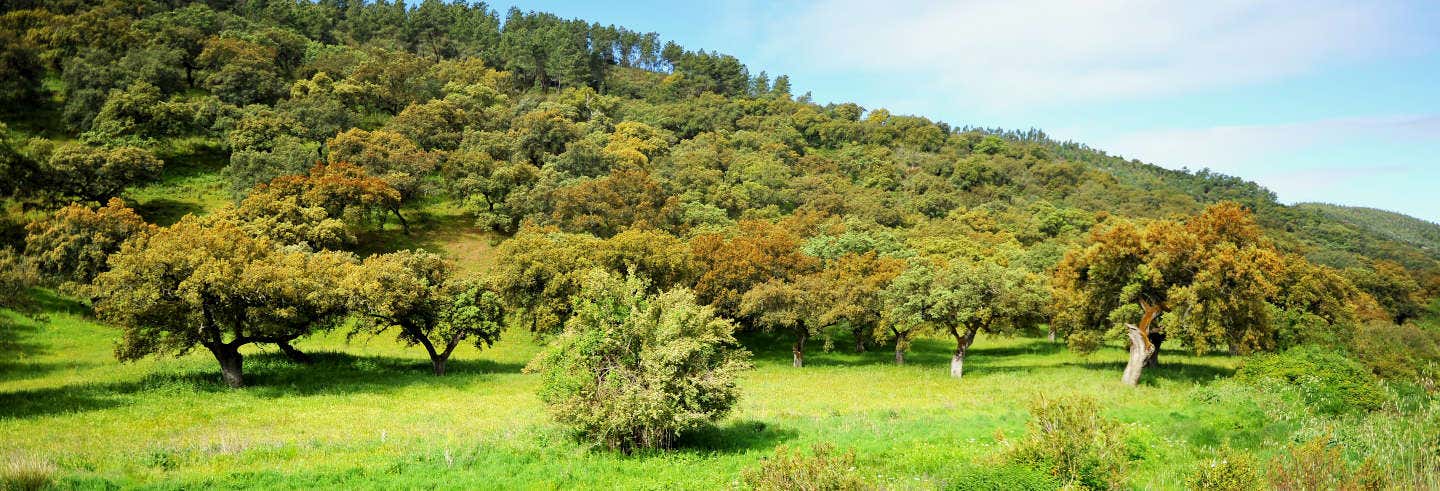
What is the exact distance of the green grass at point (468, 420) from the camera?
55.9 feet

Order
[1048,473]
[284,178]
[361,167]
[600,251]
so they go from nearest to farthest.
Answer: [1048,473]
[600,251]
[284,178]
[361,167]

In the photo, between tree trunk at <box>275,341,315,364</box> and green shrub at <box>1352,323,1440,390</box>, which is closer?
green shrub at <box>1352,323,1440,390</box>

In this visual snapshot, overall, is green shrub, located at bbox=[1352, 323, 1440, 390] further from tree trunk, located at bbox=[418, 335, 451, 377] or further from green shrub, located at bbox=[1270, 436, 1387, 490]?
tree trunk, located at bbox=[418, 335, 451, 377]

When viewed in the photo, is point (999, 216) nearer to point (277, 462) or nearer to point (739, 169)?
point (739, 169)

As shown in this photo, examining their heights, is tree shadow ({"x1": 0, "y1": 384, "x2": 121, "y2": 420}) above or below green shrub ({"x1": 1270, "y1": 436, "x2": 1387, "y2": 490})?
below

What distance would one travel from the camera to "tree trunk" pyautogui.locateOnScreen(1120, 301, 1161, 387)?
32.8 m

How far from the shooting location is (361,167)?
71688mm

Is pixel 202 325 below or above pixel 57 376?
above

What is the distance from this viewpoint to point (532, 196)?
7031 cm

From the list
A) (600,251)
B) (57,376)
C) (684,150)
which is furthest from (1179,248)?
(684,150)

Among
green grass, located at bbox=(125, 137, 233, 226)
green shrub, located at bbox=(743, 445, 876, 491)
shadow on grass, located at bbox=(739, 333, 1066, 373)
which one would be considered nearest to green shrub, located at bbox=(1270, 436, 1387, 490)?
green shrub, located at bbox=(743, 445, 876, 491)

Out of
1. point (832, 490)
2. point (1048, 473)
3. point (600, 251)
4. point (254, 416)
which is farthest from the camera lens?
point (600, 251)

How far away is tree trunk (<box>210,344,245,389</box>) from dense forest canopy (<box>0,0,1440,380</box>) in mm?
211

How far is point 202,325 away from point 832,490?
32190 millimetres
